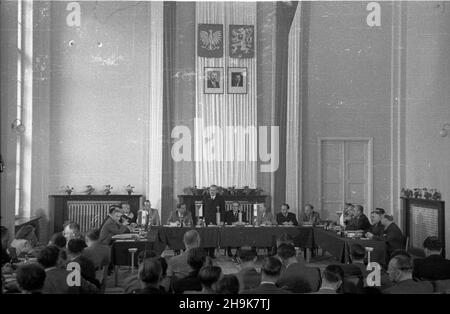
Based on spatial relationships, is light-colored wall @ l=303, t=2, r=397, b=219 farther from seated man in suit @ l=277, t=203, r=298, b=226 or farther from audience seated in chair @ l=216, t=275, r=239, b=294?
audience seated in chair @ l=216, t=275, r=239, b=294

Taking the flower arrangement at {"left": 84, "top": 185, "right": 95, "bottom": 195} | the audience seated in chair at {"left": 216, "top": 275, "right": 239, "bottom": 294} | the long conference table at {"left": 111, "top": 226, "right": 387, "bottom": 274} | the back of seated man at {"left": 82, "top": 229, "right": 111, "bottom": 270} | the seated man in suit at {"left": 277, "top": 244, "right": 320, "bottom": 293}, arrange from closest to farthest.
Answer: the audience seated in chair at {"left": 216, "top": 275, "right": 239, "bottom": 294}, the seated man in suit at {"left": 277, "top": 244, "right": 320, "bottom": 293}, the back of seated man at {"left": 82, "top": 229, "right": 111, "bottom": 270}, the long conference table at {"left": 111, "top": 226, "right": 387, "bottom": 274}, the flower arrangement at {"left": 84, "top": 185, "right": 95, "bottom": 195}

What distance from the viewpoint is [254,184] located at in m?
12.1

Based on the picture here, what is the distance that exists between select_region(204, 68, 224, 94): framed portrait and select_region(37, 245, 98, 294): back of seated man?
7795mm

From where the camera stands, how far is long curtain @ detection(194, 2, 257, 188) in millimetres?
11758

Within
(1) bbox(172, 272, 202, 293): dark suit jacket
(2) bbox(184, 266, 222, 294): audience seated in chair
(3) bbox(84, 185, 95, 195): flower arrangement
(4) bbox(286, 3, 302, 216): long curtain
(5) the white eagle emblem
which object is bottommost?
(1) bbox(172, 272, 202, 293): dark suit jacket

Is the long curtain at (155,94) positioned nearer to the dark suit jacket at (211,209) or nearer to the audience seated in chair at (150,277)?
the dark suit jacket at (211,209)

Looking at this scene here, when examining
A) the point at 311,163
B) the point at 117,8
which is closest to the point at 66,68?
the point at 117,8

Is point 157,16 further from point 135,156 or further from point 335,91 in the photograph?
point 335,91

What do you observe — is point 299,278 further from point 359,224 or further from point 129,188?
point 129,188

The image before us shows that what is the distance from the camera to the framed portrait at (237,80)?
1210cm

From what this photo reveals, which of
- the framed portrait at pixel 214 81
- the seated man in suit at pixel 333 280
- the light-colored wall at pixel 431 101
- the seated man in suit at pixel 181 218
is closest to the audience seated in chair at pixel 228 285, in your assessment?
the seated man in suit at pixel 333 280

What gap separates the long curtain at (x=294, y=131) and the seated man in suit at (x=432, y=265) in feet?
21.9

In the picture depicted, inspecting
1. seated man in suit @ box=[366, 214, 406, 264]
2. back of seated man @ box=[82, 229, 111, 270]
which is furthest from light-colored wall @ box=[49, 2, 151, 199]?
seated man in suit @ box=[366, 214, 406, 264]
